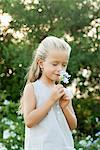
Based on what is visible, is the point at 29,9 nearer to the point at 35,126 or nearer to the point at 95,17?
the point at 95,17

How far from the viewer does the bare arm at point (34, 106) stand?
3467 mm

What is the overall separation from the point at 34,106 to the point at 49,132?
0.17 metres

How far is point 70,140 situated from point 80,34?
4.01 m

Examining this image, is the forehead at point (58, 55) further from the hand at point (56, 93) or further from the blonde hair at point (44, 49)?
the hand at point (56, 93)

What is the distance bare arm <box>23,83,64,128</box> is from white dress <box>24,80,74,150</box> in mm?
35

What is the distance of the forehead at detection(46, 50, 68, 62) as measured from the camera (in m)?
3.48

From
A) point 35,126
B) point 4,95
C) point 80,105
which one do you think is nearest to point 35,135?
point 35,126

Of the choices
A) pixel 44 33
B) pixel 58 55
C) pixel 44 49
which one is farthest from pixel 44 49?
pixel 44 33

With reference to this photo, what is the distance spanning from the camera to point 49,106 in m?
3.47

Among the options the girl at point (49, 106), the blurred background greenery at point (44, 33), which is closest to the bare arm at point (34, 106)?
the girl at point (49, 106)

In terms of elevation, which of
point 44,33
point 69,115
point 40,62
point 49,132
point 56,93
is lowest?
point 49,132

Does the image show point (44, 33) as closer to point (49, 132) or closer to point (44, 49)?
point (44, 49)

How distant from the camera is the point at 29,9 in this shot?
291 inches

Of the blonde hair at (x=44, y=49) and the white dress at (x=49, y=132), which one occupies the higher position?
the blonde hair at (x=44, y=49)
